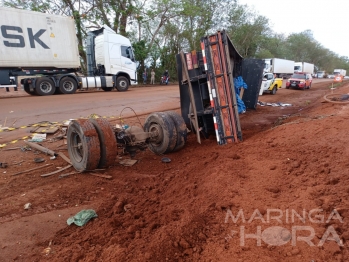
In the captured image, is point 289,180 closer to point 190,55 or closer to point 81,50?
point 190,55

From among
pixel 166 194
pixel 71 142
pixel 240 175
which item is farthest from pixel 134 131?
pixel 240 175

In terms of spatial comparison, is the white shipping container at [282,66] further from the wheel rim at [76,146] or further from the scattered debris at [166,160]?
the wheel rim at [76,146]

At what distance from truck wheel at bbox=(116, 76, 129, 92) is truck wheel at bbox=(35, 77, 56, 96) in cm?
439

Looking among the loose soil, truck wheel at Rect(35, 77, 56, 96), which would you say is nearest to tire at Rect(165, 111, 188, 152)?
the loose soil

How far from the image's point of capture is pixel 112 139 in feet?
12.8

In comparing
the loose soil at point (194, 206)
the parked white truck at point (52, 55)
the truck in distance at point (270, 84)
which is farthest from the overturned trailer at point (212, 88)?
the parked white truck at point (52, 55)

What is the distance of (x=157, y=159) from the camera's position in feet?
15.5

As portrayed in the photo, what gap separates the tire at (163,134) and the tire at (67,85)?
11969 millimetres

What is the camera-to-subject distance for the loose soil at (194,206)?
2.07 meters

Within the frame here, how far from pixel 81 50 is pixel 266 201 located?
76.5ft

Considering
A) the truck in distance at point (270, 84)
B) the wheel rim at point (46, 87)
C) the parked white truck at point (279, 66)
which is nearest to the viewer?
the wheel rim at point (46, 87)

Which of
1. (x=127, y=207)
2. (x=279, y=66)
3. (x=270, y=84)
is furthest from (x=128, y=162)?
(x=279, y=66)

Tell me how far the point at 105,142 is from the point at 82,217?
1.36 m

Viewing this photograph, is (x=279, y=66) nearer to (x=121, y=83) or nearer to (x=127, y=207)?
(x=121, y=83)
